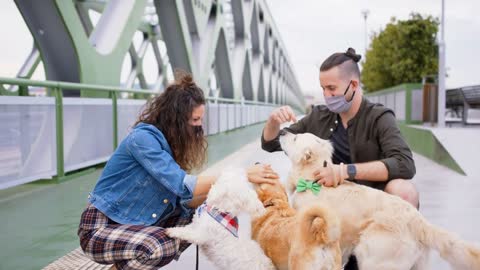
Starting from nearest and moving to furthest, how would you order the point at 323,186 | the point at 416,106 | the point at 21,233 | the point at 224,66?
the point at 323,186, the point at 21,233, the point at 416,106, the point at 224,66

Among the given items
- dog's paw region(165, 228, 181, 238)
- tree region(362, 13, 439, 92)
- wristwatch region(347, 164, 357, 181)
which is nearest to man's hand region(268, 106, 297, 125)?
wristwatch region(347, 164, 357, 181)

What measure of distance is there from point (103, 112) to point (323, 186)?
195 inches

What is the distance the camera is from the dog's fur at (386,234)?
8.13 ft

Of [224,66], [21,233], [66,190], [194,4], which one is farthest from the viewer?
[224,66]

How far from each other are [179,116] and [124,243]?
73 cm

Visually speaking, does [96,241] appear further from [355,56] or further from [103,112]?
[103,112]

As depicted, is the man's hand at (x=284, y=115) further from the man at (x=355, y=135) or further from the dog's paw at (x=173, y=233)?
the dog's paw at (x=173, y=233)

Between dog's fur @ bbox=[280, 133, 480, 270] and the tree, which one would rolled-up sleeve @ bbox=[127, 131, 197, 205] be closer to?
dog's fur @ bbox=[280, 133, 480, 270]

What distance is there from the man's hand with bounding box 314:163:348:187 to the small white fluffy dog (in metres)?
0.46

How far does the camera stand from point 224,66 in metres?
20.9

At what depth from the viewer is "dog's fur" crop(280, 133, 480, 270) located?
2477 millimetres

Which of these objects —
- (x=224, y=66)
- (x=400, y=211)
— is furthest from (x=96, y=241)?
(x=224, y=66)

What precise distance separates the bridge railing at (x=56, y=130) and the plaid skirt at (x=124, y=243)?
8.06 ft

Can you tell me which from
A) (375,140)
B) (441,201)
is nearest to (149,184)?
(375,140)
